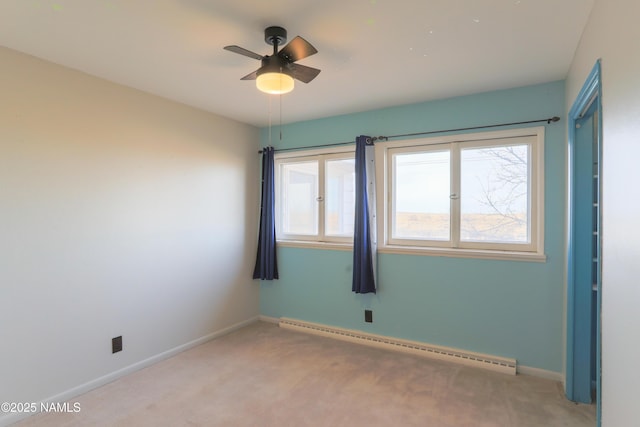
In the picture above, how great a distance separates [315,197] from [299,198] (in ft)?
0.82

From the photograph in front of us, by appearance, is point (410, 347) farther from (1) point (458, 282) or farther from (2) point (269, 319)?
(2) point (269, 319)

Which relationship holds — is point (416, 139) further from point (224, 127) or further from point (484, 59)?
point (224, 127)

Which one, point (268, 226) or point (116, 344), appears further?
point (268, 226)

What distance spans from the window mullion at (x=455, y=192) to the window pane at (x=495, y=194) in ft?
0.12

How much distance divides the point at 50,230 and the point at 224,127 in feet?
6.43

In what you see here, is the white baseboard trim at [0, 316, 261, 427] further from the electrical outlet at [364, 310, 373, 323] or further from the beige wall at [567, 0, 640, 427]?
the beige wall at [567, 0, 640, 427]

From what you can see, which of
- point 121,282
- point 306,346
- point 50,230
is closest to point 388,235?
point 306,346

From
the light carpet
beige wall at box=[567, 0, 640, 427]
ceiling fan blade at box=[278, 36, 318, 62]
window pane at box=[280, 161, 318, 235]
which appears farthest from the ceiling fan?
the light carpet

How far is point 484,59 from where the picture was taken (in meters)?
2.35

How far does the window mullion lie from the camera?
3139mm

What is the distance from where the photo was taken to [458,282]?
122 inches

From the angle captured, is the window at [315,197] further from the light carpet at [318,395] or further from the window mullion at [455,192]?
the light carpet at [318,395]

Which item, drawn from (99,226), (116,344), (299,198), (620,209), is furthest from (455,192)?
(116,344)

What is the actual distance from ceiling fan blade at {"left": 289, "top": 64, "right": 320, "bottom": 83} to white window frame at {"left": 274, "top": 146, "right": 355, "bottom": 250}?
1601 millimetres
